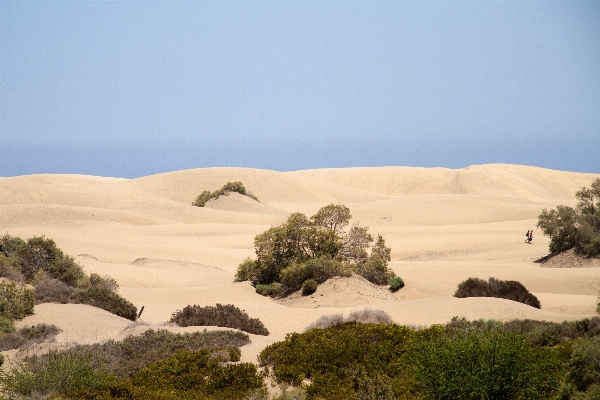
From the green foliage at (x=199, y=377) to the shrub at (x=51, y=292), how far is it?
646cm

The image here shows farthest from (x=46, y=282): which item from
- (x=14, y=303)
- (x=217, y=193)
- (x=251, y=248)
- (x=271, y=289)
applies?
(x=217, y=193)

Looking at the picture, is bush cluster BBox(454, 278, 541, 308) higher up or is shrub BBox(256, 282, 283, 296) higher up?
bush cluster BBox(454, 278, 541, 308)

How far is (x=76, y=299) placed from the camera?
1628 cm

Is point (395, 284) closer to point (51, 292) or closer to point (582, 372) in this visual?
point (51, 292)

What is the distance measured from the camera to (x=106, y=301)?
16.4m

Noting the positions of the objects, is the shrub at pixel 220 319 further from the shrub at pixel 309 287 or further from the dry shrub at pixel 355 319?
the shrub at pixel 309 287

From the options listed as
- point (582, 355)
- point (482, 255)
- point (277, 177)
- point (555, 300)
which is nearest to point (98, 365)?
point (582, 355)

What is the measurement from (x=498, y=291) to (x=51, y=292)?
12969 millimetres

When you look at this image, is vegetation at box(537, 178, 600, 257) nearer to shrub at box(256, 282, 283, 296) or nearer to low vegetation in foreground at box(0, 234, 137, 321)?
shrub at box(256, 282, 283, 296)

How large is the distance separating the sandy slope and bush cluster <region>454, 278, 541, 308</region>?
61cm

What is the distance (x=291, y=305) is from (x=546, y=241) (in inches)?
805

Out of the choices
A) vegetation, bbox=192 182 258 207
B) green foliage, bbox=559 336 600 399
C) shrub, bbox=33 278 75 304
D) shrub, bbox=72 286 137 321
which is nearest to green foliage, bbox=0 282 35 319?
shrub, bbox=33 278 75 304

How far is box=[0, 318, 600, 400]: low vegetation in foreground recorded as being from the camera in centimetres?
820

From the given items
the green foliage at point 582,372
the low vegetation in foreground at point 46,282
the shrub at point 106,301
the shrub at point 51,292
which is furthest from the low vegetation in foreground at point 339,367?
the shrub at point 51,292
